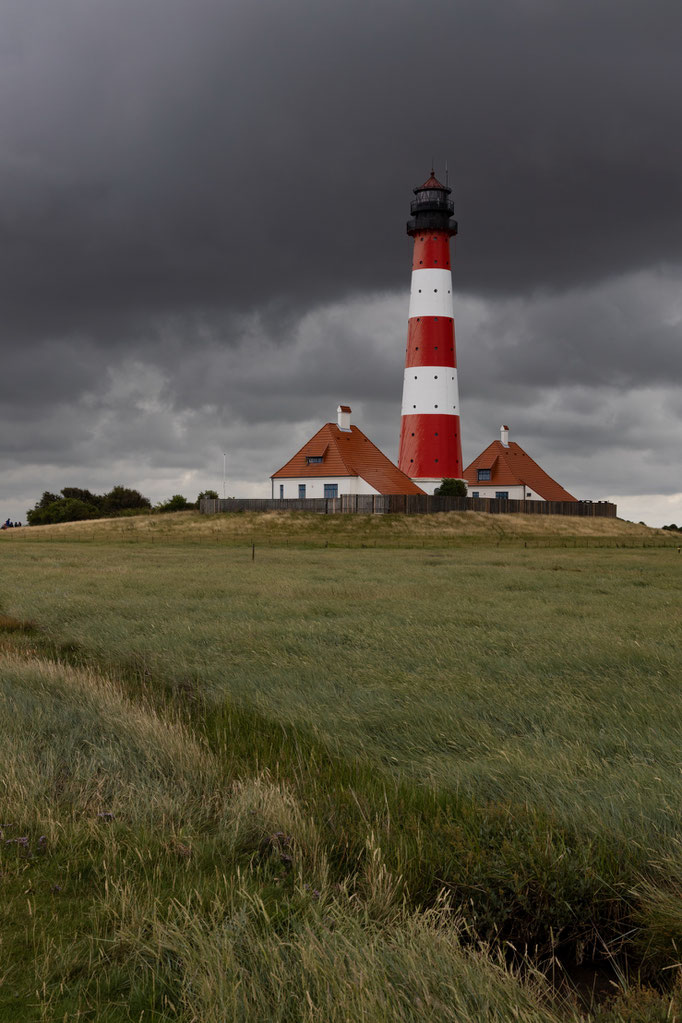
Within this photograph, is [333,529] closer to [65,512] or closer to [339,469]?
[339,469]

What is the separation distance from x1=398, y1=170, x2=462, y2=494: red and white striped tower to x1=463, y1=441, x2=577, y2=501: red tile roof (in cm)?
1386

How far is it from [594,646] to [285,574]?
1349cm

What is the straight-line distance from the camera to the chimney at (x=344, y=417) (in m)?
67.2

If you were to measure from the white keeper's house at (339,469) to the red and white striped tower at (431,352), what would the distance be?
2.50 meters

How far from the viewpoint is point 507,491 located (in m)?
76.1

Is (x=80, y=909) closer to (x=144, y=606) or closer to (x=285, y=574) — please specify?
(x=144, y=606)

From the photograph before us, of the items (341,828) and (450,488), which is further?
(450,488)

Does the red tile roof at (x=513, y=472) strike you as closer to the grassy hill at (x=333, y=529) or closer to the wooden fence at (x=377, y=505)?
the wooden fence at (x=377, y=505)

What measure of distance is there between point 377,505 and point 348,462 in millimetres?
5985

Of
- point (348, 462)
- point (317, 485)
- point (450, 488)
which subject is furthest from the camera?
point (317, 485)

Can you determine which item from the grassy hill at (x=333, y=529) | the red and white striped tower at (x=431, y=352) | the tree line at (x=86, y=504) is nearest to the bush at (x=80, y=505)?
the tree line at (x=86, y=504)

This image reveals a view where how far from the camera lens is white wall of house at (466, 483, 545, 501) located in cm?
7588

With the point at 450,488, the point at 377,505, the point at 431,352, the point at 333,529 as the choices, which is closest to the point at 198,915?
the point at 333,529

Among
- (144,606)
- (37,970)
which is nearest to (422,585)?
(144,606)
